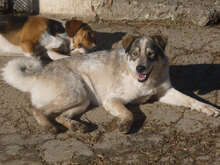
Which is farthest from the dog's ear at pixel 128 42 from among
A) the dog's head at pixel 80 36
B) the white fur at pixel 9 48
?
the white fur at pixel 9 48

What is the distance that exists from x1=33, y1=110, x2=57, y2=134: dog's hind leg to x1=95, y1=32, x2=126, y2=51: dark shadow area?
8.22 ft

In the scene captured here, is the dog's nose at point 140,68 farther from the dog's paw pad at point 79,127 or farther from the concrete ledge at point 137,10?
the concrete ledge at point 137,10

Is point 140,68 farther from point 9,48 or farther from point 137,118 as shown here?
point 9,48

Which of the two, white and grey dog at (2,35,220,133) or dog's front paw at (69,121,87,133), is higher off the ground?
white and grey dog at (2,35,220,133)

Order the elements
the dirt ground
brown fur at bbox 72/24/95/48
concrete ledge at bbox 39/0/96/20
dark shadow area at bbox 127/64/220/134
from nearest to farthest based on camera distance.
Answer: the dirt ground, dark shadow area at bbox 127/64/220/134, brown fur at bbox 72/24/95/48, concrete ledge at bbox 39/0/96/20

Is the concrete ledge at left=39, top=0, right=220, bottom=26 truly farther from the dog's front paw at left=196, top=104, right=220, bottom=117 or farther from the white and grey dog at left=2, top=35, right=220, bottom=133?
the dog's front paw at left=196, top=104, right=220, bottom=117

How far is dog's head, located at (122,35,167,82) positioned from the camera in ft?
14.7

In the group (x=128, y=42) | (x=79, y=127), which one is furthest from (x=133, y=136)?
(x=128, y=42)

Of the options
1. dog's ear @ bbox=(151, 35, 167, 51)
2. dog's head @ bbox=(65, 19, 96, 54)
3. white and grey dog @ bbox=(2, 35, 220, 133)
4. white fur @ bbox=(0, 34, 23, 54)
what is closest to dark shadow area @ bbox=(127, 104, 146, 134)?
white and grey dog @ bbox=(2, 35, 220, 133)

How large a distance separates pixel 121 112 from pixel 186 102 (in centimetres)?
94

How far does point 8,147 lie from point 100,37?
11.6 feet

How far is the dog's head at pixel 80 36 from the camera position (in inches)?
254

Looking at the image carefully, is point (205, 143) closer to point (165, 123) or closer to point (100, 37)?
point (165, 123)

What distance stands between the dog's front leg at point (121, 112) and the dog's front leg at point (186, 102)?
2.33 ft
